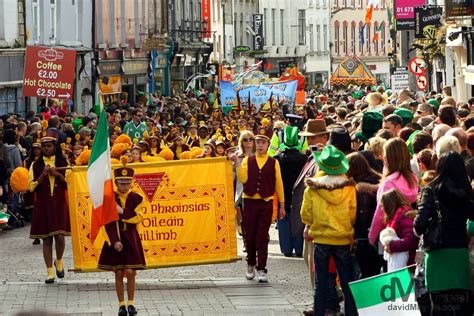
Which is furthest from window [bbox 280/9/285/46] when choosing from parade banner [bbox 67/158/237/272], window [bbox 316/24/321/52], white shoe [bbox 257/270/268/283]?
white shoe [bbox 257/270/268/283]

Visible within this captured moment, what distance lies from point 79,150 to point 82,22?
23.2 metres

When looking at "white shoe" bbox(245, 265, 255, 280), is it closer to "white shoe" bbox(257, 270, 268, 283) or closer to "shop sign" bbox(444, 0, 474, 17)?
"white shoe" bbox(257, 270, 268, 283)

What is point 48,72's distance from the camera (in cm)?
3011

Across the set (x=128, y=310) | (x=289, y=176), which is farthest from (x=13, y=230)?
(x=128, y=310)

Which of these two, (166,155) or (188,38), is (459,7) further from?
(188,38)

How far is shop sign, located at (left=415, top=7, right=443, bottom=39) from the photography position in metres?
47.4

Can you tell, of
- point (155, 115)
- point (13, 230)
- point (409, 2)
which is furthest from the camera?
point (409, 2)

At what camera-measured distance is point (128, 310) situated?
14.5m

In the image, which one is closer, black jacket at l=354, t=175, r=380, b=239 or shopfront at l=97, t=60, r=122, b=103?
black jacket at l=354, t=175, r=380, b=239

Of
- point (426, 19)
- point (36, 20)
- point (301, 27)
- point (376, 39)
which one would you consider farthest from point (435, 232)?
point (376, 39)

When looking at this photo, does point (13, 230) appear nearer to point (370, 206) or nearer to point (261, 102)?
point (370, 206)

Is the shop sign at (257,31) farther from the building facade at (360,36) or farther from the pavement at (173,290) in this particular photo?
the pavement at (173,290)

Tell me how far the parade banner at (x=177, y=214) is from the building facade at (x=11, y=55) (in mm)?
19810

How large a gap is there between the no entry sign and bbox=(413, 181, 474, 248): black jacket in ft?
62.6
